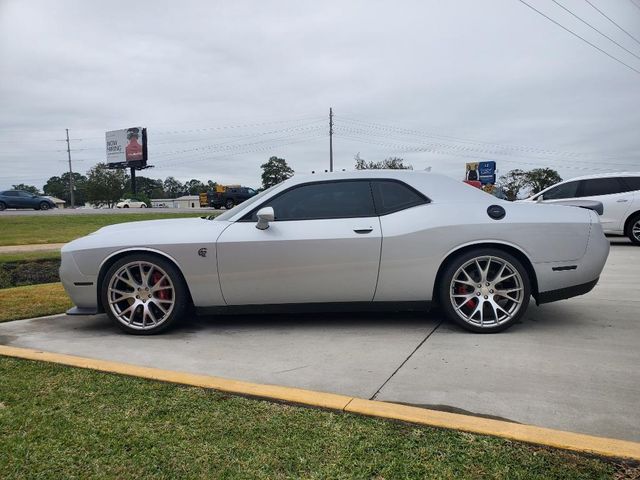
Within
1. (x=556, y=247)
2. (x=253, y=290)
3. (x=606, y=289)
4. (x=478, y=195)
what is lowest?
(x=606, y=289)

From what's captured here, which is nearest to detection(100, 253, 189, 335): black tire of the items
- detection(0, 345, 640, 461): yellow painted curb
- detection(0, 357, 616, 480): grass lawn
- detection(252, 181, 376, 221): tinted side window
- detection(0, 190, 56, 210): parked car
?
detection(0, 345, 640, 461): yellow painted curb

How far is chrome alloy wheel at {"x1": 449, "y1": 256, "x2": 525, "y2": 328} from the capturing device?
4223mm

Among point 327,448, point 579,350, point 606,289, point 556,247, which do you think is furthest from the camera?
point 606,289

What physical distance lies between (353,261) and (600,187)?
10.1 metres

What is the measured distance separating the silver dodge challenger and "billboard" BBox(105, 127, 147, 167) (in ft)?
202

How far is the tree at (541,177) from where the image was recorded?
74812mm

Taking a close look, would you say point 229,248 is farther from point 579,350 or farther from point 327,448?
point 579,350

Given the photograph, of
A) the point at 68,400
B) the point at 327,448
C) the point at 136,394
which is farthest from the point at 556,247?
the point at 68,400

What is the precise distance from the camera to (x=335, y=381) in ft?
10.5

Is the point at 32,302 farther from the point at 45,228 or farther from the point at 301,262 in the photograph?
the point at 45,228

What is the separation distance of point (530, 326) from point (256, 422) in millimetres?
2922

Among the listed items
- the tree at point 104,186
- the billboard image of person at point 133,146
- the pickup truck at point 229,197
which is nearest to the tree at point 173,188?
the tree at point 104,186

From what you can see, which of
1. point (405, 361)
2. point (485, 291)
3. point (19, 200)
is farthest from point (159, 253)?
point (19, 200)

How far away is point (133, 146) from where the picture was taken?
205ft
